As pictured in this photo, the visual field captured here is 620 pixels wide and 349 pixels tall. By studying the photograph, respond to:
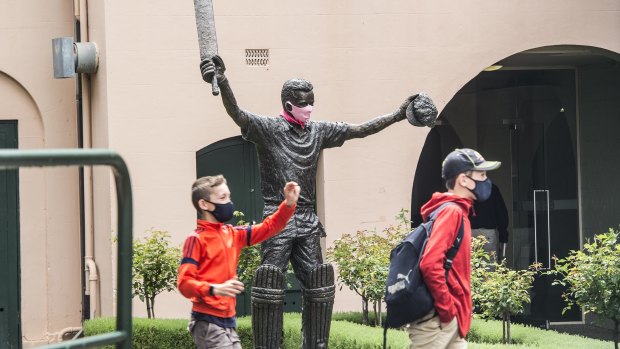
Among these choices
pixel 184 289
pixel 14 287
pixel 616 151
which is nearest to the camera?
pixel 184 289

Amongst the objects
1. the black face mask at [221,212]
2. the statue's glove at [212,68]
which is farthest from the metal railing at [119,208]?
the statue's glove at [212,68]

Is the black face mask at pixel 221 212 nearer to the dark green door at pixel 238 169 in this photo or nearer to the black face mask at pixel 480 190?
the black face mask at pixel 480 190

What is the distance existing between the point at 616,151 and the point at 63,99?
20.6 feet

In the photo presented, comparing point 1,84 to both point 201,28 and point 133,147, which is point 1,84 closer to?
point 133,147

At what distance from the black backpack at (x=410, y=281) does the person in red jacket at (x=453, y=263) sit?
44 millimetres

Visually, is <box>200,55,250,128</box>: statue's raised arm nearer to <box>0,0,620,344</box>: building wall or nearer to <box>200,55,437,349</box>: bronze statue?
<box>200,55,437,349</box>: bronze statue

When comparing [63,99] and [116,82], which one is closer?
A: [116,82]

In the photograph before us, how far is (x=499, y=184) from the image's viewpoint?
562 inches

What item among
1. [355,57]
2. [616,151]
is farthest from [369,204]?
[616,151]

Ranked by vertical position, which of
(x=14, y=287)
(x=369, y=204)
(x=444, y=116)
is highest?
(x=444, y=116)

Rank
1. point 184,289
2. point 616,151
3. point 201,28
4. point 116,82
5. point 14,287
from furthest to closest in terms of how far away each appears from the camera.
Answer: point 616,151, point 14,287, point 116,82, point 201,28, point 184,289

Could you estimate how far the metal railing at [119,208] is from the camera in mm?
2694

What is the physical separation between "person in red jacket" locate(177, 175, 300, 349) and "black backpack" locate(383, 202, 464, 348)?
26.1 inches

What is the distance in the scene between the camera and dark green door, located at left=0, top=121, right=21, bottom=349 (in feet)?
40.7
